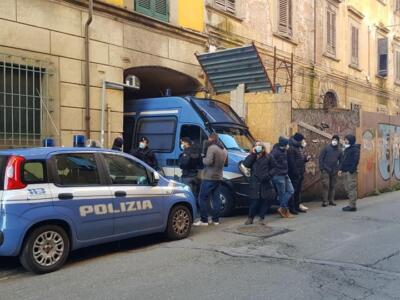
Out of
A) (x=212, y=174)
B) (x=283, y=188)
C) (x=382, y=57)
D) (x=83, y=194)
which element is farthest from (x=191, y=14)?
(x=382, y=57)

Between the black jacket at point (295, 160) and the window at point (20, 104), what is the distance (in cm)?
537

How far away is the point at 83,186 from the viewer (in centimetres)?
664

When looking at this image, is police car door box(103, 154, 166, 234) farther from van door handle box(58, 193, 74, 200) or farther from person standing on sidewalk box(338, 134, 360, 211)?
person standing on sidewalk box(338, 134, 360, 211)

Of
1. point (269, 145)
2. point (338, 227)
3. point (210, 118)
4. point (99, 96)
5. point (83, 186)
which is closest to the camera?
point (83, 186)

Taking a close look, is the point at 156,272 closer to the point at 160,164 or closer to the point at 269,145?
the point at 160,164

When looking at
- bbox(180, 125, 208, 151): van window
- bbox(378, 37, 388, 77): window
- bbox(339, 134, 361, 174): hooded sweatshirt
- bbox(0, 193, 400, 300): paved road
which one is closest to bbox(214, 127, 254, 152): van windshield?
bbox(180, 125, 208, 151): van window

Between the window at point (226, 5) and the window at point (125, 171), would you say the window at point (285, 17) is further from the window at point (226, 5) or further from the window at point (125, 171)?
the window at point (125, 171)

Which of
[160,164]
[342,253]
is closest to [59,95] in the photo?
[160,164]

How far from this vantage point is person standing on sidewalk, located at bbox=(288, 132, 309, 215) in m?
10.9

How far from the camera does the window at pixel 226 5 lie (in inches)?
612

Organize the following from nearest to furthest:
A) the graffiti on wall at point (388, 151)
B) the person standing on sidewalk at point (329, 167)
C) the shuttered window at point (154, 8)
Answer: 1. the person standing on sidewalk at point (329, 167)
2. the shuttered window at point (154, 8)
3. the graffiti on wall at point (388, 151)

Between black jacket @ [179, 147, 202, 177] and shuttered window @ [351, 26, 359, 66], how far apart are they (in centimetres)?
1635

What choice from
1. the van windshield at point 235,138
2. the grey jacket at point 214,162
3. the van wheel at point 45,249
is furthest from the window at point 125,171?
the van windshield at point 235,138

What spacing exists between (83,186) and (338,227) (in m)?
4.71
